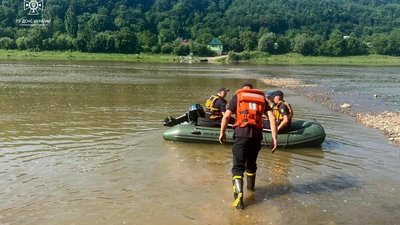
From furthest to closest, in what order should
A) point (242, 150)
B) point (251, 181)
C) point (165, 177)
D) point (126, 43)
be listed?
point (126, 43) < point (165, 177) < point (251, 181) < point (242, 150)

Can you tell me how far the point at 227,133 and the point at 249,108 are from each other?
4.74m

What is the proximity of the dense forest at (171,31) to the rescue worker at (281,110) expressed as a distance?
4139 inches

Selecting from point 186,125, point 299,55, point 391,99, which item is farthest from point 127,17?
point 186,125

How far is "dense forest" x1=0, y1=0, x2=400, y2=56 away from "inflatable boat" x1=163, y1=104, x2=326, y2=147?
104m

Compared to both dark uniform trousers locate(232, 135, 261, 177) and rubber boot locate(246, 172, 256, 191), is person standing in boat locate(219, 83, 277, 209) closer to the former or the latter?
dark uniform trousers locate(232, 135, 261, 177)

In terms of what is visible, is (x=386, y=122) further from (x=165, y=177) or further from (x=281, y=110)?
(x=165, y=177)

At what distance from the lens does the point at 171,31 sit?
164 metres

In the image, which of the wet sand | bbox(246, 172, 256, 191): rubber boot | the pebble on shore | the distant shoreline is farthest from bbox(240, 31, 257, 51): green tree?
bbox(246, 172, 256, 191): rubber boot

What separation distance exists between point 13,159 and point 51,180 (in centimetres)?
214

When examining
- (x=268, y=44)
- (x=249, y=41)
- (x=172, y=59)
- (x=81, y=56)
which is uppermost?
(x=249, y=41)

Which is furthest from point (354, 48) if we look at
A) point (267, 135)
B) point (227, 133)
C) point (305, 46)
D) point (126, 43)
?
point (227, 133)

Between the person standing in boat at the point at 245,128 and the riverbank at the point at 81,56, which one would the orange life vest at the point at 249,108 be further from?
the riverbank at the point at 81,56

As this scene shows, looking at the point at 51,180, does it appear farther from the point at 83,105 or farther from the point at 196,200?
the point at 83,105

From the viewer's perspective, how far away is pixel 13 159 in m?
10.7
